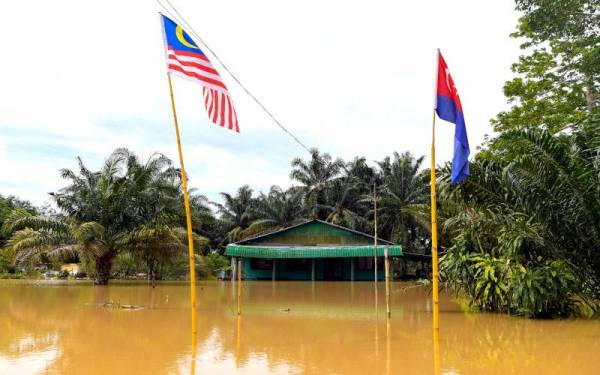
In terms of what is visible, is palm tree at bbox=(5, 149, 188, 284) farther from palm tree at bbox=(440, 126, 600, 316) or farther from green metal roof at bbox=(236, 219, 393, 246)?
palm tree at bbox=(440, 126, 600, 316)

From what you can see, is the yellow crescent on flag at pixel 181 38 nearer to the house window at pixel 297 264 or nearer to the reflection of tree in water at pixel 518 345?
the reflection of tree in water at pixel 518 345

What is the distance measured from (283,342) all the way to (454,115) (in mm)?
5468

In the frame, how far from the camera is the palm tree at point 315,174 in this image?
43.4m

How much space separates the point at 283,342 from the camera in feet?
33.8

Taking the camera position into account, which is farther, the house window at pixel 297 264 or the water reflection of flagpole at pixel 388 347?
the house window at pixel 297 264

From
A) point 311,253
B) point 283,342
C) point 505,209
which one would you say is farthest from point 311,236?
point 283,342

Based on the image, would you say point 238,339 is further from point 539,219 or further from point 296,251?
point 296,251

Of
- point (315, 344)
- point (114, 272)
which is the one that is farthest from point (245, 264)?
point (315, 344)

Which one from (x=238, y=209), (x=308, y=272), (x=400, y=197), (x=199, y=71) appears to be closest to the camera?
(x=199, y=71)

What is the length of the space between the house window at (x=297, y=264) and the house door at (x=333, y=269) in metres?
1.21

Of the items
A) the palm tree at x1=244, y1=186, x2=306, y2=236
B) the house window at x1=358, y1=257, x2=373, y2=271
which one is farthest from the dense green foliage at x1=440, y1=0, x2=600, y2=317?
the palm tree at x1=244, y1=186, x2=306, y2=236

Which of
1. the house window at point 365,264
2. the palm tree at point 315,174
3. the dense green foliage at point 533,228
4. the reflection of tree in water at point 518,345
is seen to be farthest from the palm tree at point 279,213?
the reflection of tree in water at point 518,345

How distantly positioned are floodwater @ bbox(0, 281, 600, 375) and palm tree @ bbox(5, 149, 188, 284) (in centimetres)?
944

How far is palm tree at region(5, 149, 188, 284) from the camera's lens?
25.8m
